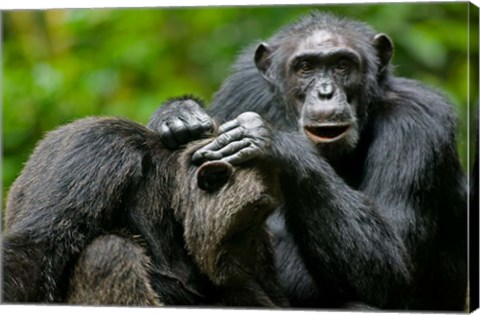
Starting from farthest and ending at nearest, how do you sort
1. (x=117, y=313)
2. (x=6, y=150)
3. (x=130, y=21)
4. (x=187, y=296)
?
(x=130, y=21)
(x=6, y=150)
(x=187, y=296)
(x=117, y=313)

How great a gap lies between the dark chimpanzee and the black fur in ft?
1.03

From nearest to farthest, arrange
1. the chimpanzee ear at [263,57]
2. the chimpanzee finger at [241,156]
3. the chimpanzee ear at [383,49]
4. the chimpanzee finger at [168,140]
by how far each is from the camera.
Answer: the chimpanzee finger at [241,156]
the chimpanzee finger at [168,140]
the chimpanzee ear at [383,49]
the chimpanzee ear at [263,57]

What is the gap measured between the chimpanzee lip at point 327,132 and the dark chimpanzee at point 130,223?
81cm

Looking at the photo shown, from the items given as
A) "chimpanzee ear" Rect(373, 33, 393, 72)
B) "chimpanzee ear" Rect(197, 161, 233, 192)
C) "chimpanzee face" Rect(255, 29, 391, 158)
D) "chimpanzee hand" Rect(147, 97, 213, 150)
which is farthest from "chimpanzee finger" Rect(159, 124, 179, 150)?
"chimpanzee ear" Rect(373, 33, 393, 72)

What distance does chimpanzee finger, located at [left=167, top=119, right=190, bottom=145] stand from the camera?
513 cm

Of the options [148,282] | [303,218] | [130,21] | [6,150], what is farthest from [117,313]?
[130,21]

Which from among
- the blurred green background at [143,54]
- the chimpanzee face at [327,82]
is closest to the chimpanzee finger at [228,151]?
the chimpanzee face at [327,82]

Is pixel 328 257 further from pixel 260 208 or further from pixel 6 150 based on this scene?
pixel 6 150

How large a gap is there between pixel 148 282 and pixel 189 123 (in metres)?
0.92

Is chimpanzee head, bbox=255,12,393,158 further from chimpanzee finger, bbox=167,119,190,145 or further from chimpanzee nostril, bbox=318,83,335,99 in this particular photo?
chimpanzee finger, bbox=167,119,190,145

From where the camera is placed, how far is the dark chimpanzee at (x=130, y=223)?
15.1ft

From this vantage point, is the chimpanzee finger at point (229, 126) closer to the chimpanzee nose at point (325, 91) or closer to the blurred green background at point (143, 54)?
the chimpanzee nose at point (325, 91)

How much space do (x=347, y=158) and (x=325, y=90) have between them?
1.41ft

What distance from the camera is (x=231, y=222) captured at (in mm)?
4684
